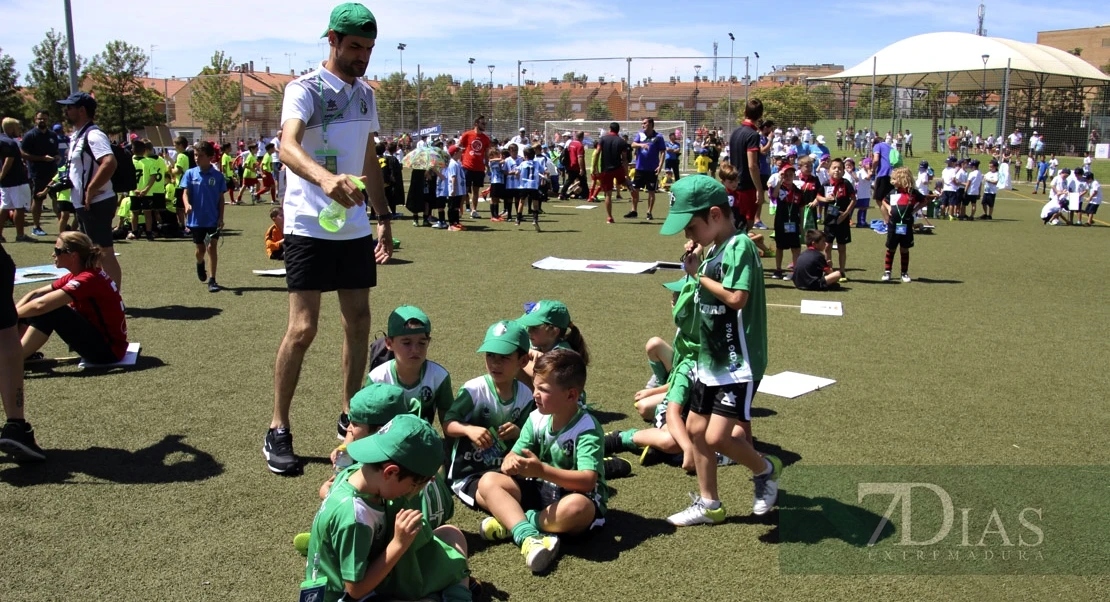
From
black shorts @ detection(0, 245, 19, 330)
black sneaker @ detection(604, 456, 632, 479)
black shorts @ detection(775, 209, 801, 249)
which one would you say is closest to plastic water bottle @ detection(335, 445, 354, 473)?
black sneaker @ detection(604, 456, 632, 479)

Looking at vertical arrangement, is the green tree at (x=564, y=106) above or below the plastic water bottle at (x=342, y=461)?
above

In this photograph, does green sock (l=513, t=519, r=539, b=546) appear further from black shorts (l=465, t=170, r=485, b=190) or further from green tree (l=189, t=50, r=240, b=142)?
green tree (l=189, t=50, r=240, b=142)

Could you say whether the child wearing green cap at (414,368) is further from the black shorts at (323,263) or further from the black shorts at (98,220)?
the black shorts at (98,220)

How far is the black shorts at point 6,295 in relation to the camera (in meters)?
4.70

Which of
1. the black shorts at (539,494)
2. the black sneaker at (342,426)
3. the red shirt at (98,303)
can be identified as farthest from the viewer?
the red shirt at (98,303)

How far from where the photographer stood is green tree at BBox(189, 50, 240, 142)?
38.6 meters

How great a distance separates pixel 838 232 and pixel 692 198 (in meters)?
8.75

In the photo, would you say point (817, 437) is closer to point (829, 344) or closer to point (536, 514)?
point (536, 514)

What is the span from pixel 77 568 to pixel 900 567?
11.6 ft

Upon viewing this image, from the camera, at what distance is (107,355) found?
6852 millimetres

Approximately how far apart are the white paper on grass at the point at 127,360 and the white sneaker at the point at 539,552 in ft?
15.1

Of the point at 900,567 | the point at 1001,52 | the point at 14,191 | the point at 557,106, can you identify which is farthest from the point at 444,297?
the point at 1001,52

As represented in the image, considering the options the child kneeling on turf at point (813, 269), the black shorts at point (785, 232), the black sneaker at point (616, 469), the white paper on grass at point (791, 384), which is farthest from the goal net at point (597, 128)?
the black sneaker at point (616, 469)

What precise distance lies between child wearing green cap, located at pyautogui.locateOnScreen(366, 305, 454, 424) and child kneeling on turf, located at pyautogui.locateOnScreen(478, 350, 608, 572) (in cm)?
65
